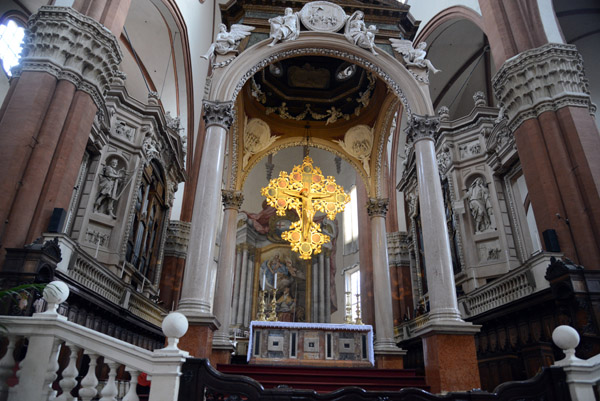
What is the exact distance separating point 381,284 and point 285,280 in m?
8.69

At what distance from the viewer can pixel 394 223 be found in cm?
1354

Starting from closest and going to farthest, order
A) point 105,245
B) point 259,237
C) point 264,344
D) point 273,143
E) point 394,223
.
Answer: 1. point 264,344
2. point 105,245
3. point 273,143
4. point 394,223
5. point 259,237

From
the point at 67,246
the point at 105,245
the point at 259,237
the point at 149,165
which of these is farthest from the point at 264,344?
the point at 259,237

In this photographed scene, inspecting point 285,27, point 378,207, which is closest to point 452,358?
point 378,207

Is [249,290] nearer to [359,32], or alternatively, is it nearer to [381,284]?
[381,284]

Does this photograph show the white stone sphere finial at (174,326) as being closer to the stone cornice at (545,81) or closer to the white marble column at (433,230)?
the white marble column at (433,230)

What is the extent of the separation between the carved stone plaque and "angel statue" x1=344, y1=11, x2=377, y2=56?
0.57 ft

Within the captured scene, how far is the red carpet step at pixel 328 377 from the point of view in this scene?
5.25m

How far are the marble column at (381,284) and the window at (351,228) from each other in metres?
7.71

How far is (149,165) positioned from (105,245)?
2.45 m

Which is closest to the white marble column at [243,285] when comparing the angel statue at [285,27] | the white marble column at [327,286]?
the white marble column at [327,286]

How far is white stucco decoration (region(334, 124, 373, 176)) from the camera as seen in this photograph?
9930 mm

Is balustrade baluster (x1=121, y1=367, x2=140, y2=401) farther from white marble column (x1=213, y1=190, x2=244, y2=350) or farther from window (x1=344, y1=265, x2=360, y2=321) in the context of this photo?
window (x1=344, y1=265, x2=360, y2=321)

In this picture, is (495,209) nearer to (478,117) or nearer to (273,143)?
(478,117)
